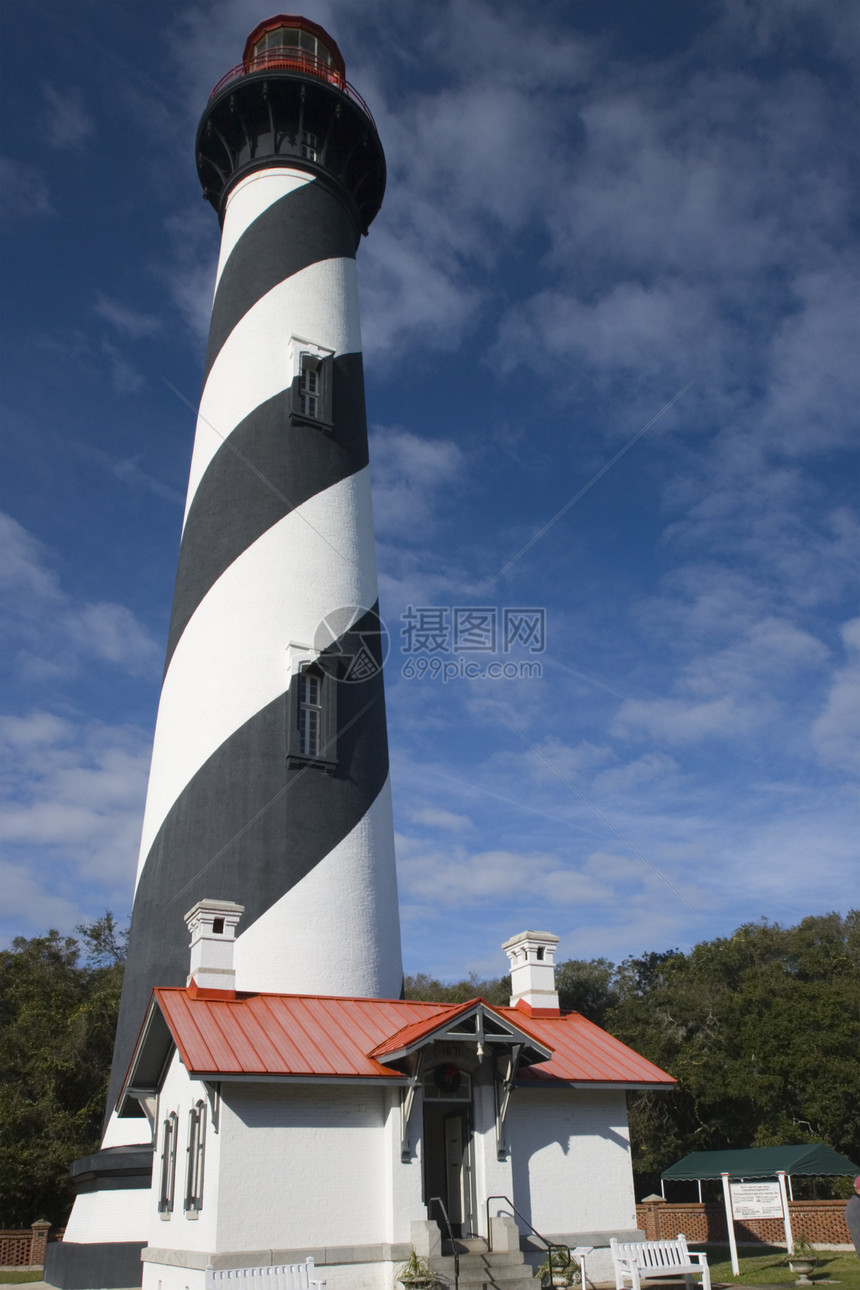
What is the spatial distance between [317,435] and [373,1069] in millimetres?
9786

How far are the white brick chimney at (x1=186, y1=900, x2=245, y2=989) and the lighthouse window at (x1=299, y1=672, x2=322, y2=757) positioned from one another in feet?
8.96

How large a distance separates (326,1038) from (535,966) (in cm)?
384

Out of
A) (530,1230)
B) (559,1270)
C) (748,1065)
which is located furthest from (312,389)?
(748,1065)

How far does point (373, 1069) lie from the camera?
10.9m

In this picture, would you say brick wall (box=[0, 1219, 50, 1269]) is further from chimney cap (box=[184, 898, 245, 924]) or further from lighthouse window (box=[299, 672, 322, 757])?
lighthouse window (box=[299, 672, 322, 757])

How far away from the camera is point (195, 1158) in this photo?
10.7 m

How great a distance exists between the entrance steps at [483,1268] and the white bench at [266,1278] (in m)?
1.63

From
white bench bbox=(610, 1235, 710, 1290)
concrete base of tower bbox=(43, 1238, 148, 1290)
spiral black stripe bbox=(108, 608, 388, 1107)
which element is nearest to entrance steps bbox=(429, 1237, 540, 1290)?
white bench bbox=(610, 1235, 710, 1290)

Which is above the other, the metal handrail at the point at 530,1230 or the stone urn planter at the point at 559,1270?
the metal handrail at the point at 530,1230

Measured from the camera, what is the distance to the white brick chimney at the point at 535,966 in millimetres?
14141

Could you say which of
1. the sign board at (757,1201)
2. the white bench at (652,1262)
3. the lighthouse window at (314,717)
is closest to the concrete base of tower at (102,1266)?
the white bench at (652,1262)

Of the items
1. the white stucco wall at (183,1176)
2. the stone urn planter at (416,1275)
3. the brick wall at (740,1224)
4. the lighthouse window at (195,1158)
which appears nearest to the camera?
the stone urn planter at (416,1275)

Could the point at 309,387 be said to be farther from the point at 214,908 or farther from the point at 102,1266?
the point at 102,1266

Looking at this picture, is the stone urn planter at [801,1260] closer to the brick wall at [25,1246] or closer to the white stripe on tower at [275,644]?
the white stripe on tower at [275,644]
